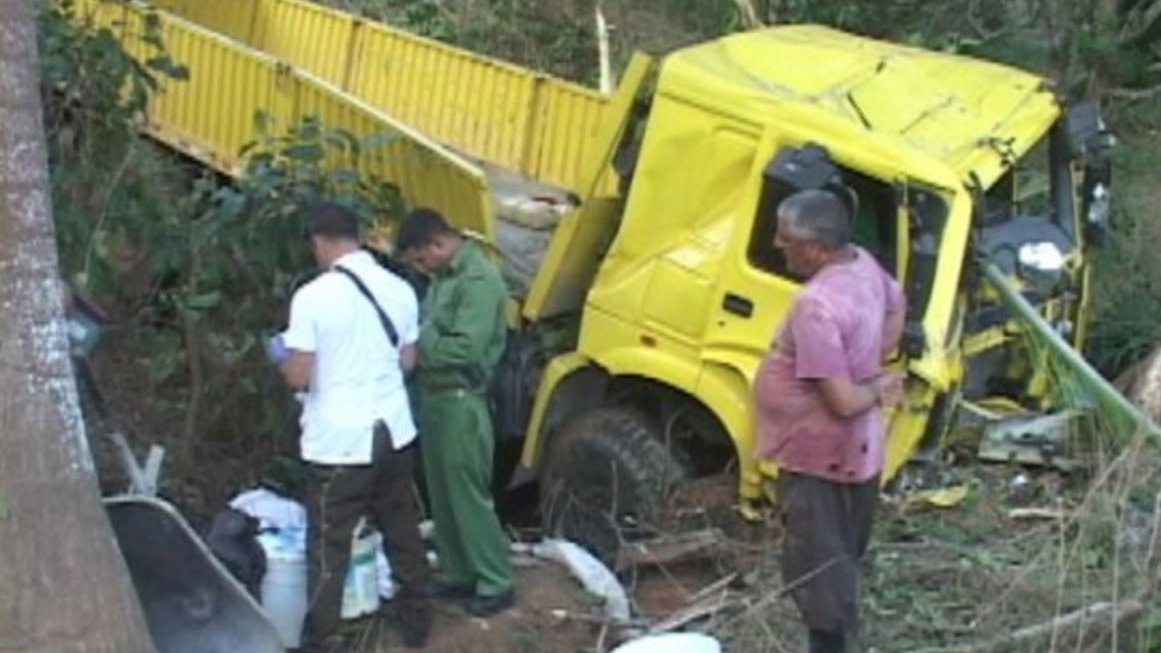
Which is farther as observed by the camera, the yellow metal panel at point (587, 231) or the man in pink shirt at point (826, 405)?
the yellow metal panel at point (587, 231)

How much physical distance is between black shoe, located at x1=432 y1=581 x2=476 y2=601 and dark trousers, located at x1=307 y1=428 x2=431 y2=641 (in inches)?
14.4

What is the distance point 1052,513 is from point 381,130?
3.82 meters

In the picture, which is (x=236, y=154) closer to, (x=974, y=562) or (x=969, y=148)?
(x=969, y=148)

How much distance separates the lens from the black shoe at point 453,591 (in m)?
→ 7.77

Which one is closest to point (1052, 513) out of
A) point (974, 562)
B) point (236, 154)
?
point (974, 562)

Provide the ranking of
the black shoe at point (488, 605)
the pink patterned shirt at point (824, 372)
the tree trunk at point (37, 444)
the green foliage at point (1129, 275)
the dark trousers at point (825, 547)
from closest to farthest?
the tree trunk at point (37, 444)
the pink patterned shirt at point (824, 372)
the dark trousers at point (825, 547)
the black shoe at point (488, 605)
the green foliage at point (1129, 275)

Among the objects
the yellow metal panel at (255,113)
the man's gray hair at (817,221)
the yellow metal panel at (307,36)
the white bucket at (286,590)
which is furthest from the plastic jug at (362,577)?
the yellow metal panel at (307,36)

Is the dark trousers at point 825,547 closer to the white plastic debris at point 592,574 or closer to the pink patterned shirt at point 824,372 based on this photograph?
the pink patterned shirt at point 824,372

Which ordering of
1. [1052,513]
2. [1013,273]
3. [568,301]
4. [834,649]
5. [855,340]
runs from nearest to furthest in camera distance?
[855,340] < [834,649] < [1052,513] < [1013,273] < [568,301]

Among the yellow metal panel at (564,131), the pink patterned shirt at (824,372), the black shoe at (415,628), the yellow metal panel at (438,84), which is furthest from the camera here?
the yellow metal panel at (438,84)

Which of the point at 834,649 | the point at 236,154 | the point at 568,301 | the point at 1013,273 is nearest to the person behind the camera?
the point at 834,649

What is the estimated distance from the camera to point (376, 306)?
6.92m

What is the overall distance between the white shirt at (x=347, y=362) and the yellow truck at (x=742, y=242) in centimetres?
197

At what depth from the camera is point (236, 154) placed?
11453 mm
